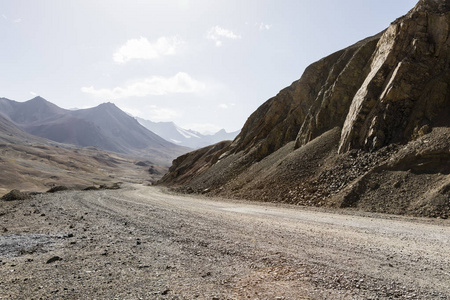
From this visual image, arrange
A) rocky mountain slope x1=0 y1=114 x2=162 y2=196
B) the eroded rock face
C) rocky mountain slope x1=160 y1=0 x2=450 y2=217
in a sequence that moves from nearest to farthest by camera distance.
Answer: rocky mountain slope x1=160 y1=0 x2=450 y2=217
the eroded rock face
rocky mountain slope x1=0 y1=114 x2=162 y2=196

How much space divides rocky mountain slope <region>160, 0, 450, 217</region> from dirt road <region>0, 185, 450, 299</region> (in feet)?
21.7

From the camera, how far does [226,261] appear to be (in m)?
6.69

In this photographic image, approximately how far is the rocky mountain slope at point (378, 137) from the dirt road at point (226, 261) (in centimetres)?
663

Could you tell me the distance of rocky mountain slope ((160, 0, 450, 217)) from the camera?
16953mm

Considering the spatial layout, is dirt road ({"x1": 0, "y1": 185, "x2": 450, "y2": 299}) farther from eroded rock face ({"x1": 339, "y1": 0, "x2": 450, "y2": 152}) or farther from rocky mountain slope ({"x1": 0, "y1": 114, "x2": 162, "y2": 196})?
rocky mountain slope ({"x1": 0, "y1": 114, "x2": 162, "y2": 196})

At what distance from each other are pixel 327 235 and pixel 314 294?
4.99 metres

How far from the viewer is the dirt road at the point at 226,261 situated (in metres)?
4.98

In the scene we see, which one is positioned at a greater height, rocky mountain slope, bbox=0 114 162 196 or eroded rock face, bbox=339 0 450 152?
eroded rock face, bbox=339 0 450 152

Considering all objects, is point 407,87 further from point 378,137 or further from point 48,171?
point 48,171

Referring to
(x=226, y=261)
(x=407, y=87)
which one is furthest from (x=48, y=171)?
(x=226, y=261)

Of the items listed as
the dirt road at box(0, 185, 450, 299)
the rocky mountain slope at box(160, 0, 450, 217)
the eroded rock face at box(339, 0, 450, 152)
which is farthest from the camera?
the eroded rock face at box(339, 0, 450, 152)

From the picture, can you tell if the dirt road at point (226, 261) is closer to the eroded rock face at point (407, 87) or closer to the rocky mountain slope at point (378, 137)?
the rocky mountain slope at point (378, 137)

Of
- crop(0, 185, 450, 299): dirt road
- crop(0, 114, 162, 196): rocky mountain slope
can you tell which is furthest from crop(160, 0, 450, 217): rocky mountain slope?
crop(0, 114, 162, 196): rocky mountain slope

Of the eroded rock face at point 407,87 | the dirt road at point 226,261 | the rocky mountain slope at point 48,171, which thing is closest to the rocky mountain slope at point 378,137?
the eroded rock face at point 407,87
